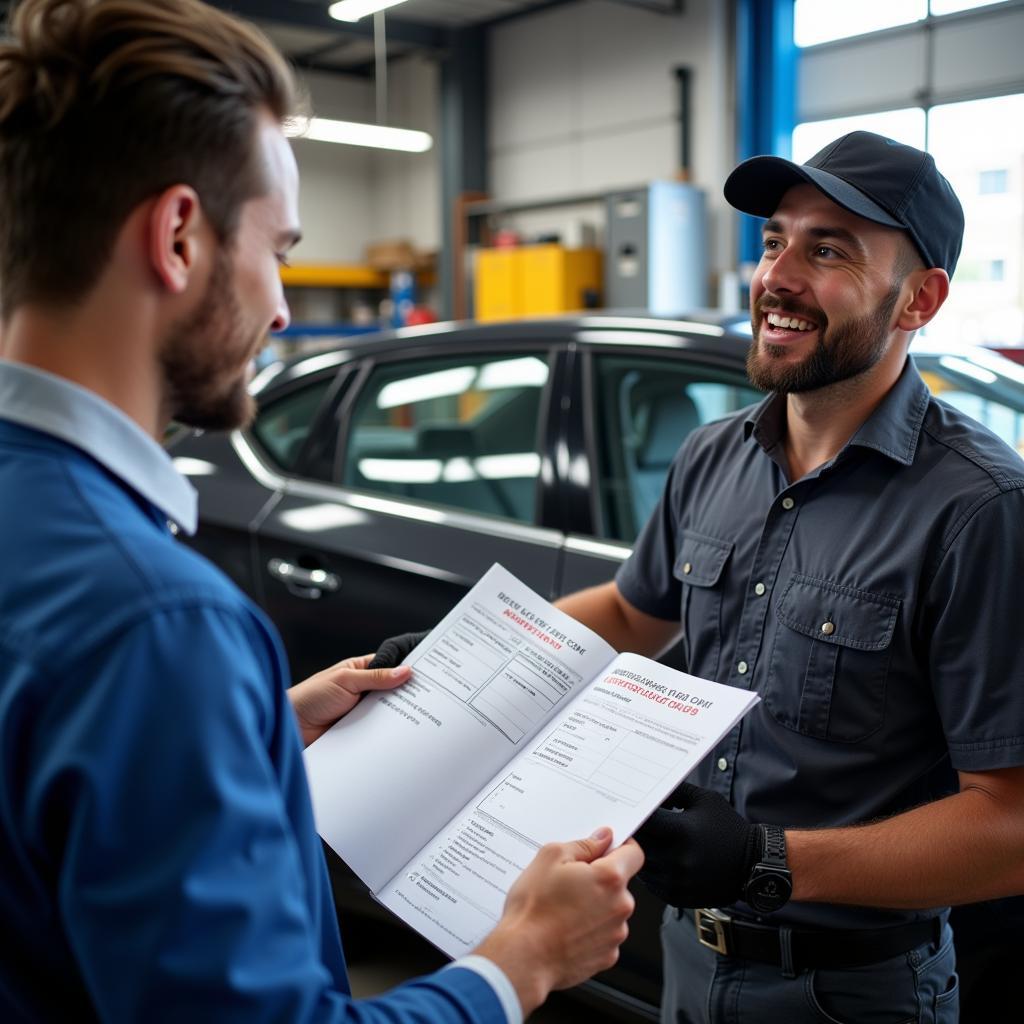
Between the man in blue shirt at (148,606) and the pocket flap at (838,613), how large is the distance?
521 mm

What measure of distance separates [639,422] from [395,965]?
139 centimetres

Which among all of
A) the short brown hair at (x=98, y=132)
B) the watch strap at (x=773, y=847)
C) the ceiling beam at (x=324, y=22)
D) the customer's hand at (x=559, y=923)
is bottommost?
the watch strap at (x=773, y=847)

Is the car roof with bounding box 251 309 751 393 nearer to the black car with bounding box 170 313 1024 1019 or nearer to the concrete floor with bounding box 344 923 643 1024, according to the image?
the black car with bounding box 170 313 1024 1019

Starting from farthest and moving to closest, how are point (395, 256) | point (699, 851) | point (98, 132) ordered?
point (395, 256)
point (699, 851)
point (98, 132)

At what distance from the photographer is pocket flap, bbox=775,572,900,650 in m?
1.33

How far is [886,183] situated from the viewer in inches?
57.4

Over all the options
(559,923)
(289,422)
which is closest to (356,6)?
(289,422)

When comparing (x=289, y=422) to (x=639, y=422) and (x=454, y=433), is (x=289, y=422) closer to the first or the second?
(x=454, y=433)

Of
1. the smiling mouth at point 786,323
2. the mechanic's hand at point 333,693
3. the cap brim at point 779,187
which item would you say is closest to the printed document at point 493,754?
the mechanic's hand at point 333,693

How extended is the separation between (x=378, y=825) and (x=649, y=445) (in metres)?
1.38

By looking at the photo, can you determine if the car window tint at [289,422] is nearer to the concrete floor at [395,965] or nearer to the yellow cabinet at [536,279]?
the concrete floor at [395,965]

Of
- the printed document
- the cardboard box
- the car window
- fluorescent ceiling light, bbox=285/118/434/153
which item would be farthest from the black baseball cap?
the cardboard box

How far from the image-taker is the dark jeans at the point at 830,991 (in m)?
1.39

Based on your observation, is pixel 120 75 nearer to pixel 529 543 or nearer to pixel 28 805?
pixel 28 805
